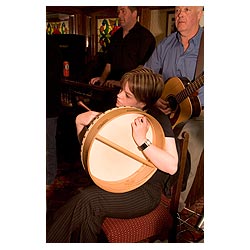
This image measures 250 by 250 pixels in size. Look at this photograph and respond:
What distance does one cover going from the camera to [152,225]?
1.41 metres

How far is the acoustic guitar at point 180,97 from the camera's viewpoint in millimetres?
1385

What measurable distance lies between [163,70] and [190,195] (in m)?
0.56

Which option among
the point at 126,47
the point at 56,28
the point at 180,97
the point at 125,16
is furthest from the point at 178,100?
the point at 56,28

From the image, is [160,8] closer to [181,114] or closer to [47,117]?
[181,114]

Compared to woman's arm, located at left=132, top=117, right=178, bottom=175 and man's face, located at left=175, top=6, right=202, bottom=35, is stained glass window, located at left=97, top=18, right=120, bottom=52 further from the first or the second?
woman's arm, located at left=132, top=117, right=178, bottom=175

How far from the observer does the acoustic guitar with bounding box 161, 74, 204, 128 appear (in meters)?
1.38

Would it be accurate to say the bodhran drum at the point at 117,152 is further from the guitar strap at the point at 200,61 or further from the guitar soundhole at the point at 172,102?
the guitar strap at the point at 200,61

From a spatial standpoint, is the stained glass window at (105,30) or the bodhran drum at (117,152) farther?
the stained glass window at (105,30)

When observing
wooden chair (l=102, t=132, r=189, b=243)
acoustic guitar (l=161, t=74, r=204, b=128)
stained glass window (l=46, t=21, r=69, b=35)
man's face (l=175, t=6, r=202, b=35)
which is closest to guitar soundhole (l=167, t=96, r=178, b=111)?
acoustic guitar (l=161, t=74, r=204, b=128)

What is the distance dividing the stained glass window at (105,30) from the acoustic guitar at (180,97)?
322 millimetres

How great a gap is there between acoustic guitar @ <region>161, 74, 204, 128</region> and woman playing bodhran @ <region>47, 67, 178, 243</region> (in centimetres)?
3

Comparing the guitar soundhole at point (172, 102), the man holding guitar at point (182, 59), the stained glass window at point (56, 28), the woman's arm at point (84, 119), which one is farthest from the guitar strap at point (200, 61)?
the stained glass window at point (56, 28)
